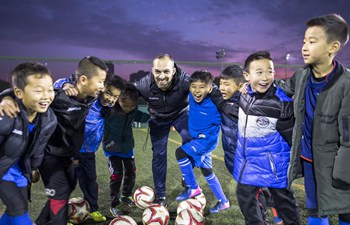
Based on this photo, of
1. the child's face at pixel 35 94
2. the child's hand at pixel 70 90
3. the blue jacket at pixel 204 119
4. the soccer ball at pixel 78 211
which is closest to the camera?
the child's face at pixel 35 94

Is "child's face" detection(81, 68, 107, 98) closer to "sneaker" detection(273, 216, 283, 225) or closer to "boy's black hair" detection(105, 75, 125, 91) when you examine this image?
"boy's black hair" detection(105, 75, 125, 91)

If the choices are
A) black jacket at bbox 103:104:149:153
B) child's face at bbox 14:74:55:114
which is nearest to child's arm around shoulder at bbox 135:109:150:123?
black jacket at bbox 103:104:149:153

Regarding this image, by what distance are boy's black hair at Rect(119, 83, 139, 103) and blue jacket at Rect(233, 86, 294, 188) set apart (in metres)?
1.65

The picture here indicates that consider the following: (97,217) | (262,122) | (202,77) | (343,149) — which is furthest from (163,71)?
(343,149)

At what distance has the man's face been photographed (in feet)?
12.4

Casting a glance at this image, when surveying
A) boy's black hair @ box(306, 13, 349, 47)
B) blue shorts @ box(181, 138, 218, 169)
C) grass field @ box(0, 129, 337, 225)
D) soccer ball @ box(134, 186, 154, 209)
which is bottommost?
grass field @ box(0, 129, 337, 225)

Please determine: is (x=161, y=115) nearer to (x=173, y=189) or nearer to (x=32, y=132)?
(x=173, y=189)

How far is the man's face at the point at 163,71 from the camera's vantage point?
377cm

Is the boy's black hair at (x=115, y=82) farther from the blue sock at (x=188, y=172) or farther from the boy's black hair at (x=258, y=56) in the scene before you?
the boy's black hair at (x=258, y=56)

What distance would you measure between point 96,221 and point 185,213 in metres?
1.02

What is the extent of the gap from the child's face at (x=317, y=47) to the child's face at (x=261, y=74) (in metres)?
0.37

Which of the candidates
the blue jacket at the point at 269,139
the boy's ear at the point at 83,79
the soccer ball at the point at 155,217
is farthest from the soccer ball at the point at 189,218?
the boy's ear at the point at 83,79

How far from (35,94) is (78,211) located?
1461 mm

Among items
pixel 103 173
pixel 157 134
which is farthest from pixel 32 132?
pixel 103 173
